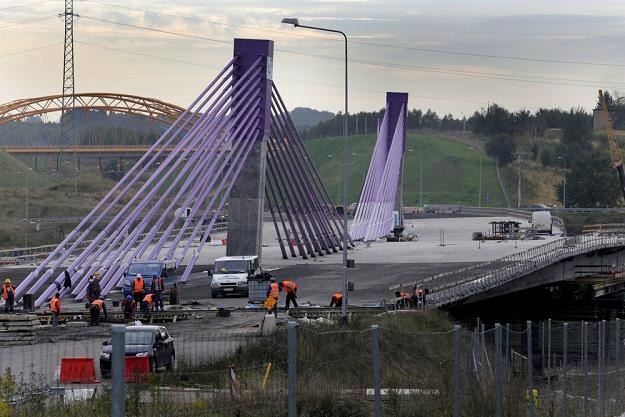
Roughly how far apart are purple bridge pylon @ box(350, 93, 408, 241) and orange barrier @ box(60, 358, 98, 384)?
274 ft

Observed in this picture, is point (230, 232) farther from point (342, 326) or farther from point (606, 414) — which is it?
point (606, 414)

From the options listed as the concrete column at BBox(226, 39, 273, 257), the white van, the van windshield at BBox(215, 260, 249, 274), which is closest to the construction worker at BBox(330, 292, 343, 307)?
the white van

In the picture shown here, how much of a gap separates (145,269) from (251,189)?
17.9 meters

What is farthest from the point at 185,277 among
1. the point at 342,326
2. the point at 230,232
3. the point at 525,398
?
the point at 525,398

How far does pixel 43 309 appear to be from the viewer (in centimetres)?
5356

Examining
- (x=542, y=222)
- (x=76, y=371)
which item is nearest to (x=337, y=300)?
(x=76, y=371)

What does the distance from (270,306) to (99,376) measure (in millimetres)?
18512

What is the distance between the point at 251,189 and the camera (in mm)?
76875

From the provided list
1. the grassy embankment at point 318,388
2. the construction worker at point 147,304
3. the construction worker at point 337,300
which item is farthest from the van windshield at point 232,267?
the grassy embankment at point 318,388

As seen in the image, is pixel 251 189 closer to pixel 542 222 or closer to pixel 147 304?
pixel 147 304

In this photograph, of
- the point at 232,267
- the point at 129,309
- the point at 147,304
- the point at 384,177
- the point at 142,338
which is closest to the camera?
the point at 142,338

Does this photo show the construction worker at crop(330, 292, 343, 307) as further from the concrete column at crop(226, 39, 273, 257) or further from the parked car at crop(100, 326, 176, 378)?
the concrete column at crop(226, 39, 273, 257)

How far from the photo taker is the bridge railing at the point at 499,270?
5872 cm

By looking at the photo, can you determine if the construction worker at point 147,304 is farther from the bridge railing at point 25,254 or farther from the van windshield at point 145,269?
the bridge railing at point 25,254
